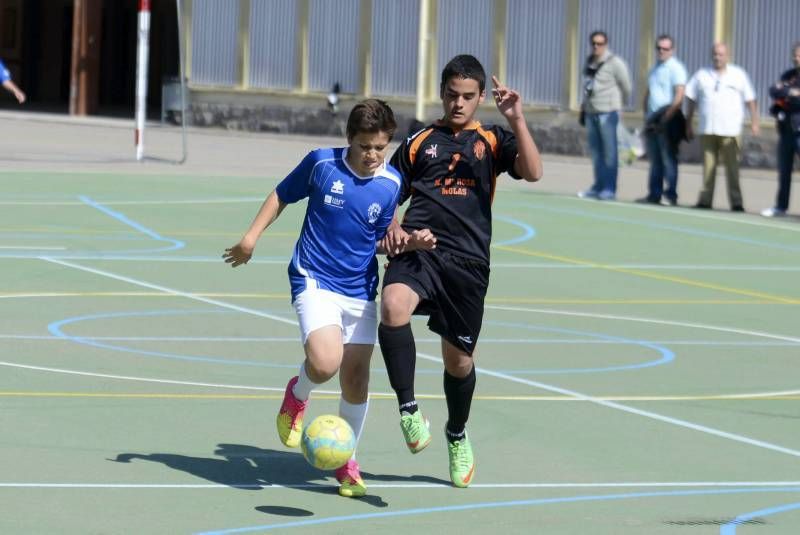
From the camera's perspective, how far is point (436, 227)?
27.7ft

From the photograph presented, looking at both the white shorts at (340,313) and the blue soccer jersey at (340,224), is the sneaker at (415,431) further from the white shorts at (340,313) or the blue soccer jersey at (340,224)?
the blue soccer jersey at (340,224)

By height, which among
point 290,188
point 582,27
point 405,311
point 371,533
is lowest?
point 371,533

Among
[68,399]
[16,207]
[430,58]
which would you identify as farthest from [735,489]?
[430,58]

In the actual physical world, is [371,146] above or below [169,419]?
above

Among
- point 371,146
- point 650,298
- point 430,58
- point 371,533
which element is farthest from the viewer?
point 430,58

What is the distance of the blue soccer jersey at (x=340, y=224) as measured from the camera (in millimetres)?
8164

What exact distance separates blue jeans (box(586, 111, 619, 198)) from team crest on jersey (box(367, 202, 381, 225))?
15.9m

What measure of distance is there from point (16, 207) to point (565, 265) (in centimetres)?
652

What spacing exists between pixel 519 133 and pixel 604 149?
52.1ft

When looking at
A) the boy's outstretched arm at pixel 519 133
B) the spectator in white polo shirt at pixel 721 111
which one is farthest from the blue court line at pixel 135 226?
the boy's outstretched arm at pixel 519 133

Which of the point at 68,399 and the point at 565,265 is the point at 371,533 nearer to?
the point at 68,399

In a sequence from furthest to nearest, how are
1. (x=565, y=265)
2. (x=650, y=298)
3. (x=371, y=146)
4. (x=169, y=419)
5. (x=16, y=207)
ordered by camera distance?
(x=16, y=207) < (x=565, y=265) < (x=650, y=298) < (x=169, y=419) < (x=371, y=146)

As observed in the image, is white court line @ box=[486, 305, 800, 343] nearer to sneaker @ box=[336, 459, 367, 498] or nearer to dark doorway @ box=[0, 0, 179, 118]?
sneaker @ box=[336, 459, 367, 498]

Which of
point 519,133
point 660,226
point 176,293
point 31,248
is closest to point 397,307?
point 519,133
